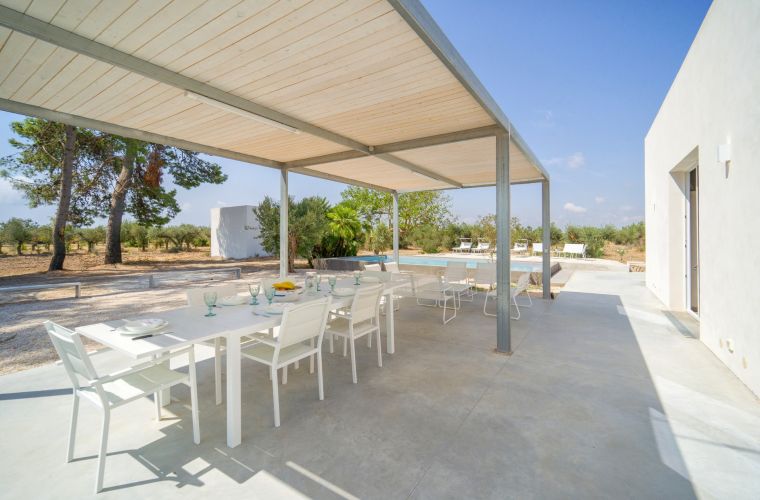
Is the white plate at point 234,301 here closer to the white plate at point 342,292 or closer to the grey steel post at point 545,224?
the white plate at point 342,292

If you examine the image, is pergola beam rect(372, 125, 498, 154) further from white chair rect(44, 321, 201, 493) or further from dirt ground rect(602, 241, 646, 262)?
dirt ground rect(602, 241, 646, 262)

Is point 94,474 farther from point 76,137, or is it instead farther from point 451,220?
point 451,220

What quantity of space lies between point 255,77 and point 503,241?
2.91 meters

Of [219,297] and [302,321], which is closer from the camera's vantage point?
[302,321]

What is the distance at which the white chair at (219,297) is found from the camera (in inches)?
100

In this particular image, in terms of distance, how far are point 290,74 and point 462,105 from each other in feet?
5.41

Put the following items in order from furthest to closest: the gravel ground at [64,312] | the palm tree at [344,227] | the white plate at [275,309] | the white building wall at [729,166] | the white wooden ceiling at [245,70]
Answer: 1. the palm tree at [344,227]
2. the gravel ground at [64,312]
3. the white building wall at [729,166]
4. the white plate at [275,309]
5. the white wooden ceiling at [245,70]

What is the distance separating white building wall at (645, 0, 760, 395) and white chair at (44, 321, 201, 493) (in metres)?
4.31

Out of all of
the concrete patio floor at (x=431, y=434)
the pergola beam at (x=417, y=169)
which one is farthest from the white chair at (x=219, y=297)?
the pergola beam at (x=417, y=169)

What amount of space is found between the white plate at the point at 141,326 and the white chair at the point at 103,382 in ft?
0.76

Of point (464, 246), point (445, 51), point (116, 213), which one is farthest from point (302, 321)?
point (464, 246)

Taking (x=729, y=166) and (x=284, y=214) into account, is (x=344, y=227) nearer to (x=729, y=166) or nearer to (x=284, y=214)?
(x=284, y=214)

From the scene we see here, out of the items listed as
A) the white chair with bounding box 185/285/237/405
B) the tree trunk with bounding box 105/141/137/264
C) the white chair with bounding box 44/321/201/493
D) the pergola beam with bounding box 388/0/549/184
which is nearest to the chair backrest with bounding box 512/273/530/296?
the pergola beam with bounding box 388/0/549/184

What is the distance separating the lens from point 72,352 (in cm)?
175
